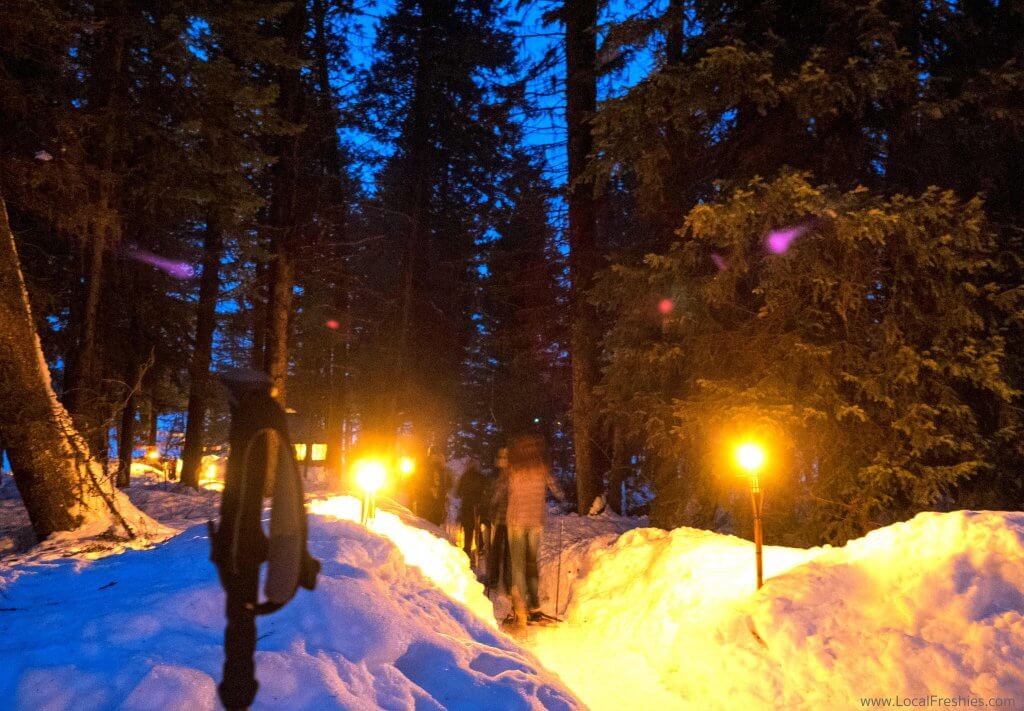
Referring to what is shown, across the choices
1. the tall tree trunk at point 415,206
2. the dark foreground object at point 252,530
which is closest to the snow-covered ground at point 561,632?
the dark foreground object at point 252,530

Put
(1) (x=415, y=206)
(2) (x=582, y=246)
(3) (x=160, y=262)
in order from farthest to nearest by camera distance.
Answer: (1) (x=415, y=206)
(3) (x=160, y=262)
(2) (x=582, y=246)

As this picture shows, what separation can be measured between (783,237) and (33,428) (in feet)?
29.9

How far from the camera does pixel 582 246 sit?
13859mm

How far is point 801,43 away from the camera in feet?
27.2

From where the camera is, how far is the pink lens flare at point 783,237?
7.81 m

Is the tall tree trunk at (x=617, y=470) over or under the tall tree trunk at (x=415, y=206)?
under

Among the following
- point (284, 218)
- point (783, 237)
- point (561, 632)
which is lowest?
point (561, 632)

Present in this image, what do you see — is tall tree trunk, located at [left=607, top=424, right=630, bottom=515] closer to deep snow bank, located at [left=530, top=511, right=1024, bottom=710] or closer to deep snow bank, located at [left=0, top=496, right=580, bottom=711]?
deep snow bank, located at [left=530, top=511, right=1024, bottom=710]

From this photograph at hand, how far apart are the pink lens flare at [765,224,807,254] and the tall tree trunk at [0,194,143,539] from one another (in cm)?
867

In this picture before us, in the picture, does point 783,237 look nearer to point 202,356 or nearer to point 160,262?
point 160,262

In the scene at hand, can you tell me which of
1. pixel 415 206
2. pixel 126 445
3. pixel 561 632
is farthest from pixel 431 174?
pixel 561 632

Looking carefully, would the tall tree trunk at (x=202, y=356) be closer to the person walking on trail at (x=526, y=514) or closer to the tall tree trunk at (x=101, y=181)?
the tall tree trunk at (x=101, y=181)

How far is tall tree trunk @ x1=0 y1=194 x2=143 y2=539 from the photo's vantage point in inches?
280

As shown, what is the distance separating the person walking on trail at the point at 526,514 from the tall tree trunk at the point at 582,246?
18.2 feet
